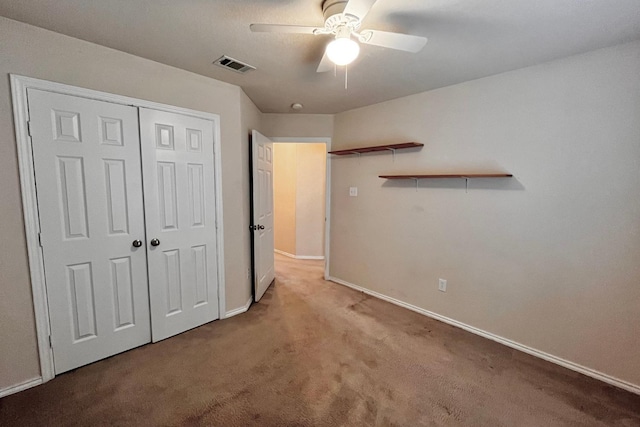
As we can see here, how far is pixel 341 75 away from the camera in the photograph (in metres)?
2.38

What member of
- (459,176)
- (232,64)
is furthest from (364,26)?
(459,176)

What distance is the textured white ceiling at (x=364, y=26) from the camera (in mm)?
1467

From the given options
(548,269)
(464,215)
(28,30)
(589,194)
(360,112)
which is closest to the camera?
(28,30)

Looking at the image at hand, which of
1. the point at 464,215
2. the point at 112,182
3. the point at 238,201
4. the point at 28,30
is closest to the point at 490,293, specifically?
the point at 464,215

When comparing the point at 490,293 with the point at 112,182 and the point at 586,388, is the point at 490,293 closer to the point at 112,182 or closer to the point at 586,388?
the point at 586,388

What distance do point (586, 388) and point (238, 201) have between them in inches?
126

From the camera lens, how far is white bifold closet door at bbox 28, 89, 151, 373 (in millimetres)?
1812

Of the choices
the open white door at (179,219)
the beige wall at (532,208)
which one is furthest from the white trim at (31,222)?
the beige wall at (532,208)

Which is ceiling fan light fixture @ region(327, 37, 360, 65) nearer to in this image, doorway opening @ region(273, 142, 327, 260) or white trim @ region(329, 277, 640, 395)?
white trim @ region(329, 277, 640, 395)

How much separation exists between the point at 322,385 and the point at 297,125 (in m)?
3.05

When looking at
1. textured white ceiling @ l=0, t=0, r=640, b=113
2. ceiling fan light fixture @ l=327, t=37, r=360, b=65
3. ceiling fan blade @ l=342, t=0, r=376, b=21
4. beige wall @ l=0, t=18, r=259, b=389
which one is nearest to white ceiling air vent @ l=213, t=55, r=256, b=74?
textured white ceiling @ l=0, t=0, r=640, b=113

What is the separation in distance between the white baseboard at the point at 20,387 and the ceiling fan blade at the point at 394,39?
304 centimetres

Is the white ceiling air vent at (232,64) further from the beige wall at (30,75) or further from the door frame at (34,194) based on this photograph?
the door frame at (34,194)

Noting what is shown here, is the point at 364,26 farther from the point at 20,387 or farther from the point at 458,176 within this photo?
the point at 20,387
